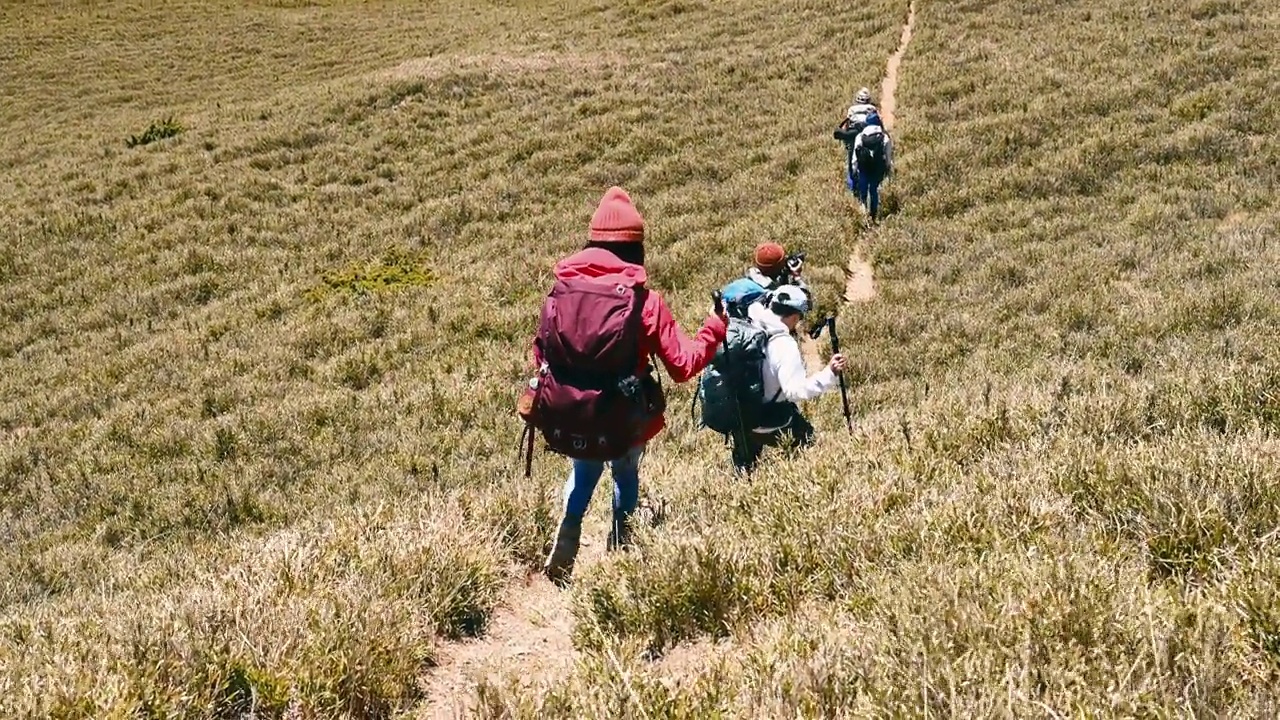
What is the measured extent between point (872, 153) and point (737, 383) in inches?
384

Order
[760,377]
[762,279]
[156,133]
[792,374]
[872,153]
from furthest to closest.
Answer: [156,133] → [872,153] → [762,279] → [760,377] → [792,374]

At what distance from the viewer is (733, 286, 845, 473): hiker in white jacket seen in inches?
200

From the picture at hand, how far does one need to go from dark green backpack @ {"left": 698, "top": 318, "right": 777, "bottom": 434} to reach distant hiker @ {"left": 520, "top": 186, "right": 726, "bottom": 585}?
727 millimetres

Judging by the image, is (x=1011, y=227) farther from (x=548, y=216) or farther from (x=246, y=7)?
(x=246, y=7)

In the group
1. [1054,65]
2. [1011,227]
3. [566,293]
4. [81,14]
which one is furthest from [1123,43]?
[81,14]

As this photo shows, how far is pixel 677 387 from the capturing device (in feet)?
32.1

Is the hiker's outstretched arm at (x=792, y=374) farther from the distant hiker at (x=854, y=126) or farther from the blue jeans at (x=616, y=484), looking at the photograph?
the distant hiker at (x=854, y=126)

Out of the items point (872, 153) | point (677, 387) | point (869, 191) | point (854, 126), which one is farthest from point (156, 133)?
point (677, 387)

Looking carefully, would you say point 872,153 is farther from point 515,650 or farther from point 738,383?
point 515,650

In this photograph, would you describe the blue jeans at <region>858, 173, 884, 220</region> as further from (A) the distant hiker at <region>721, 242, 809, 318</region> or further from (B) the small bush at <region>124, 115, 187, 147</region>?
(B) the small bush at <region>124, 115, 187, 147</region>

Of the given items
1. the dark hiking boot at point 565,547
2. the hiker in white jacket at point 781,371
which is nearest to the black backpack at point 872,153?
the hiker in white jacket at point 781,371

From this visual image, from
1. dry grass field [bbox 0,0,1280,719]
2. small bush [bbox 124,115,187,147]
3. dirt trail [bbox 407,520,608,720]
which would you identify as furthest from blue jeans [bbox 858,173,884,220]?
small bush [bbox 124,115,187,147]

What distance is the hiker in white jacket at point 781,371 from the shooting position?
5078 mm

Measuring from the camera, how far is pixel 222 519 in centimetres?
823
